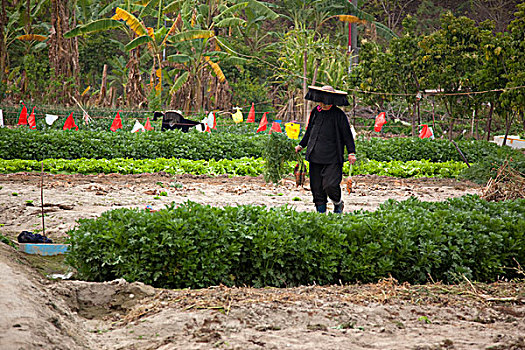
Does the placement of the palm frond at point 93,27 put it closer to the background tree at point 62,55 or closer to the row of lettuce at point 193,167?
the background tree at point 62,55

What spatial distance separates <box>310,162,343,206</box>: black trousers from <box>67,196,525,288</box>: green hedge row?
5.21ft

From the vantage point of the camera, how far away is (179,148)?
48.2 feet

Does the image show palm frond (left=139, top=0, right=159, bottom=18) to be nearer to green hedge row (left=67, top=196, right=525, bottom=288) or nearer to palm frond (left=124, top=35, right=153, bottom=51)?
palm frond (left=124, top=35, right=153, bottom=51)

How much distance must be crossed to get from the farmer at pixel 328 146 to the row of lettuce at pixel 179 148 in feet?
17.8

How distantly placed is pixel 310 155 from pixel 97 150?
827 cm

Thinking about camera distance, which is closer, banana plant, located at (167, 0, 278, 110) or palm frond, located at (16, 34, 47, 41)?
banana plant, located at (167, 0, 278, 110)

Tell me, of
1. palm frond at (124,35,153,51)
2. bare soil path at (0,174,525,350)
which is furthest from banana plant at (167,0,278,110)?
bare soil path at (0,174,525,350)

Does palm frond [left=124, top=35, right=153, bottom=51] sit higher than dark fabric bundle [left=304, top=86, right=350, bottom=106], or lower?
higher

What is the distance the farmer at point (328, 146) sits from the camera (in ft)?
24.2

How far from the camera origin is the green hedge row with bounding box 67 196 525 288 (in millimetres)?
5000

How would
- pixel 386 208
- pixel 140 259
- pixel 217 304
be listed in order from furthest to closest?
1. pixel 386 208
2. pixel 140 259
3. pixel 217 304

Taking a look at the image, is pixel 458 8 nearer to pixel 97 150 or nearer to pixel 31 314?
pixel 97 150

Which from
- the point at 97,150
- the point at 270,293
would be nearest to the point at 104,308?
the point at 270,293

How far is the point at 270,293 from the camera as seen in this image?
15.1 ft
